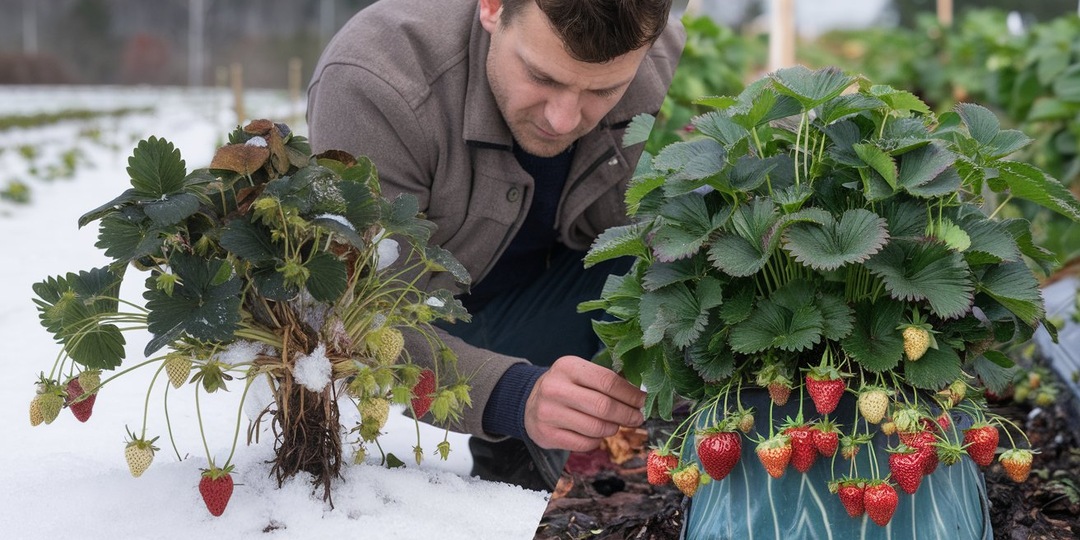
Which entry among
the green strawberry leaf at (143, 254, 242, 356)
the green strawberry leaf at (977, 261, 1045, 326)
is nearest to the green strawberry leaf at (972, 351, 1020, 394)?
the green strawberry leaf at (977, 261, 1045, 326)

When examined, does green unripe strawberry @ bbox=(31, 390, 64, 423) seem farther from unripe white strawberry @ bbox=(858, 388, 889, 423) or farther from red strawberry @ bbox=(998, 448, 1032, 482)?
red strawberry @ bbox=(998, 448, 1032, 482)

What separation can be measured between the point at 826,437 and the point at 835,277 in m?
0.24

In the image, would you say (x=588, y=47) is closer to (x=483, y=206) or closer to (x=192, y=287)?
(x=483, y=206)

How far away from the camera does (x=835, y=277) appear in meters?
1.58

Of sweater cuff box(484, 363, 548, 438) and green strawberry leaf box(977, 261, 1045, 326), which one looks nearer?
green strawberry leaf box(977, 261, 1045, 326)

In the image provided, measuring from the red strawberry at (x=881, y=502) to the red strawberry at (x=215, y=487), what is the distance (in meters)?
0.93

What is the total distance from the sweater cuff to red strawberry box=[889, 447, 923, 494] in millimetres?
760

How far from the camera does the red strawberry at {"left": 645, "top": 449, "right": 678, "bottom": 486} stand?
1617 mm

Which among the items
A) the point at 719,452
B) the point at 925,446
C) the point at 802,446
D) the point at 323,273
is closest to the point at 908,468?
the point at 925,446

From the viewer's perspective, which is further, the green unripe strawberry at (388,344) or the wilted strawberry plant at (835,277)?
the green unripe strawberry at (388,344)

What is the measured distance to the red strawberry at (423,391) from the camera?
1750 millimetres

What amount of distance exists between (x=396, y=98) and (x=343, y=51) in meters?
0.17

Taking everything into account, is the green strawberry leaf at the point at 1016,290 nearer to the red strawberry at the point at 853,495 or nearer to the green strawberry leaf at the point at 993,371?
the green strawberry leaf at the point at 993,371

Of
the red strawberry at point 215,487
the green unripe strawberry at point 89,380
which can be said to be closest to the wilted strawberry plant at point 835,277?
the red strawberry at point 215,487
